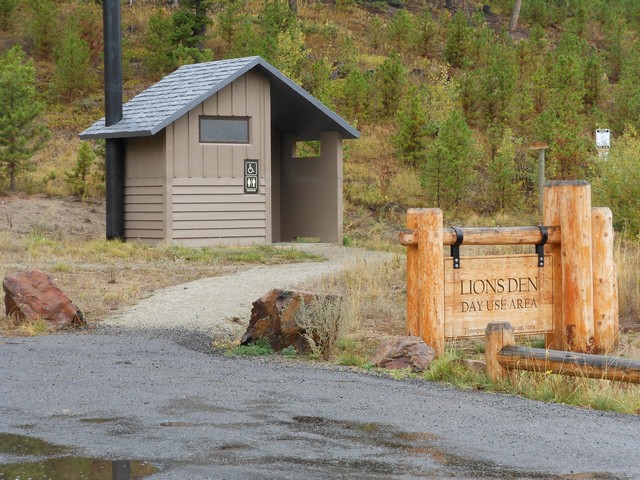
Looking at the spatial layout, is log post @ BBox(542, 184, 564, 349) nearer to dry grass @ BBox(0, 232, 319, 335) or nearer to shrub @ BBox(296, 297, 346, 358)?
shrub @ BBox(296, 297, 346, 358)

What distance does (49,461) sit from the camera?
233 inches

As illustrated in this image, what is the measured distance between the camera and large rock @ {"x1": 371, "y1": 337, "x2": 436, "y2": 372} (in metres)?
10.1

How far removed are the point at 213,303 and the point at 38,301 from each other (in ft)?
8.54

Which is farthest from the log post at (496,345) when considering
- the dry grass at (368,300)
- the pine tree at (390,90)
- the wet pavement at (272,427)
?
the pine tree at (390,90)

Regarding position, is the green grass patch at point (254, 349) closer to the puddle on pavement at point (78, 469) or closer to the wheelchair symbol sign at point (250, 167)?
the puddle on pavement at point (78, 469)

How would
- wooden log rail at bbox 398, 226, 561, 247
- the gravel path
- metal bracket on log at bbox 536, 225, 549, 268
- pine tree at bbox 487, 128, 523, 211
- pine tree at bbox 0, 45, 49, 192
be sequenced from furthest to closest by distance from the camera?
pine tree at bbox 487, 128, 523, 211
pine tree at bbox 0, 45, 49, 192
the gravel path
metal bracket on log at bbox 536, 225, 549, 268
wooden log rail at bbox 398, 226, 561, 247

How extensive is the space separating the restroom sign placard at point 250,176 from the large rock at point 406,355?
12754mm

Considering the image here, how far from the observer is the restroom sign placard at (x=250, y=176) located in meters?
22.7

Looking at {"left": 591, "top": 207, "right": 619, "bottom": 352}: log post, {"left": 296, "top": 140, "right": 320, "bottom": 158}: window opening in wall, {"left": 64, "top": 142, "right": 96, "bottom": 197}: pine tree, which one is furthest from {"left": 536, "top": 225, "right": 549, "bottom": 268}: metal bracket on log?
{"left": 64, "top": 142, "right": 96, "bottom": 197}: pine tree

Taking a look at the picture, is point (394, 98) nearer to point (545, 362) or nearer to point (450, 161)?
point (450, 161)

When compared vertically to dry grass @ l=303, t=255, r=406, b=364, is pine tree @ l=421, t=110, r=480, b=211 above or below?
above

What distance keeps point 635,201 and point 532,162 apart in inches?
493

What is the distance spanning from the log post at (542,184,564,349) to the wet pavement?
264 cm

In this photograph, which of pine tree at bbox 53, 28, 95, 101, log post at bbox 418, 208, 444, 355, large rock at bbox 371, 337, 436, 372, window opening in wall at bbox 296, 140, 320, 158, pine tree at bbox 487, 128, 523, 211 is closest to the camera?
large rock at bbox 371, 337, 436, 372
